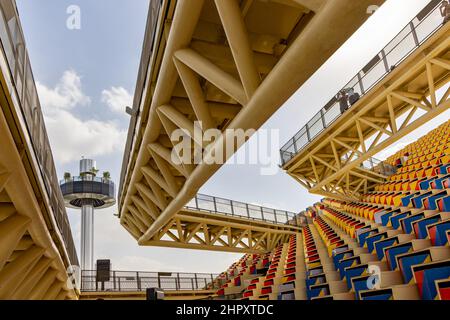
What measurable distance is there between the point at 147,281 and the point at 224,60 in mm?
20832

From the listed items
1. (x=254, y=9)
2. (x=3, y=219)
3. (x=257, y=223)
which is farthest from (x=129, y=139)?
(x=257, y=223)

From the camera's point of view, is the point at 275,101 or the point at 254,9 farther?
the point at 254,9

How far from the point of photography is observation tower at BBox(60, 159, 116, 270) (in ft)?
146

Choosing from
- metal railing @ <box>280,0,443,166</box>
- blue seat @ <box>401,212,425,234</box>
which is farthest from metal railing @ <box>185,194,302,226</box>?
blue seat @ <box>401,212,425,234</box>

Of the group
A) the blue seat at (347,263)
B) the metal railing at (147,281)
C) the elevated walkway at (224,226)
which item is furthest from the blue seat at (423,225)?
the metal railing at (147,281)

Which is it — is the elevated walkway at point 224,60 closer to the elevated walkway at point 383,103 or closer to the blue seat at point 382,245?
the blue seat at point 382,245

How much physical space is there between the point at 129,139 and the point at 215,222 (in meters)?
11.7

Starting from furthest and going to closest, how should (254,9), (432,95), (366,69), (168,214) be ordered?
(366,69), (432,95), (168,214), (254,9)

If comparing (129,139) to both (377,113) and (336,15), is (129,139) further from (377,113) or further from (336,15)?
(377,113)

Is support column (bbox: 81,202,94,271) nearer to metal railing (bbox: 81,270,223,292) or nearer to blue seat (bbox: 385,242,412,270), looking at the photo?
metal railing (bbox: 81,270,223,292)

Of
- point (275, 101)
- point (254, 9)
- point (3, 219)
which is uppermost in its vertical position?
point (254, 9)

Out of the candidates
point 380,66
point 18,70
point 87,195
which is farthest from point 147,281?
point 87,195
